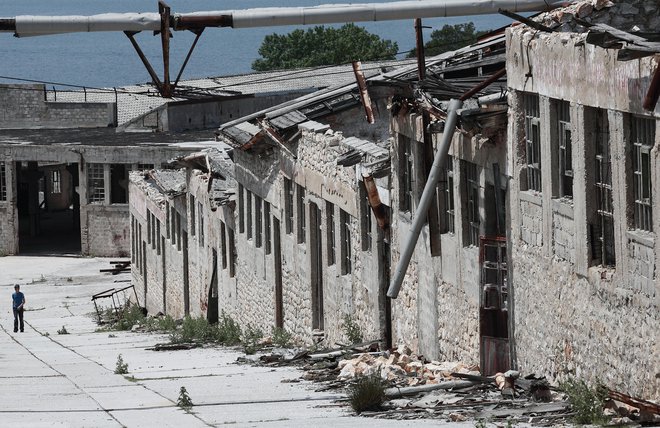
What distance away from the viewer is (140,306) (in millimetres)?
45656

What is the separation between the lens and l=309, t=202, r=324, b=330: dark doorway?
25.6 m

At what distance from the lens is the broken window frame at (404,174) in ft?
66.8

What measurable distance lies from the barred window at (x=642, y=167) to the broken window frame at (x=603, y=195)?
60 centimetres

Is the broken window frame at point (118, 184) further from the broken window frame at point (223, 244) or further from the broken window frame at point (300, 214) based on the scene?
the broken window frame at point (300, 214)

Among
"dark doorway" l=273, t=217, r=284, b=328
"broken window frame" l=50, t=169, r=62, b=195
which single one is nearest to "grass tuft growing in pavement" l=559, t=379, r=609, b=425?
"dark doorway" l=273, t=217, r=284, b=328

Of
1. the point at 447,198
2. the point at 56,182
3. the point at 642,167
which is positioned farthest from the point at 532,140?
the point at 56,182

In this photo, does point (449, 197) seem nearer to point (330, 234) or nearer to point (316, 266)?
point (330, 234)

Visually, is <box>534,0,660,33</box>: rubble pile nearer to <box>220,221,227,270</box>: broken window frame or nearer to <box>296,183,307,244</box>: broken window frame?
<box>296,183,307,244</box>: broken window frame

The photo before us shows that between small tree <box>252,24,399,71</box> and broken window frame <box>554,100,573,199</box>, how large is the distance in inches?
3455

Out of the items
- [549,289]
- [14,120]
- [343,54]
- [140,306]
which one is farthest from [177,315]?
[343,54]

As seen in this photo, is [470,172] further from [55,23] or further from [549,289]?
[55,23]

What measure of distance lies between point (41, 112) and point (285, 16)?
5274cm

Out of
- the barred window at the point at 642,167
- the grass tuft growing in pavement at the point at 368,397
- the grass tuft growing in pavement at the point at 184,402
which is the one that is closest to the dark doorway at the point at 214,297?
the grass tuft growing in pavement at the point at 184,402

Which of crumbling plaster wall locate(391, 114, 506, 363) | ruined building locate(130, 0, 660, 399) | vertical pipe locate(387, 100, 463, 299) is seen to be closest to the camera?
ruined building locate(130, 0, 660, 399)
